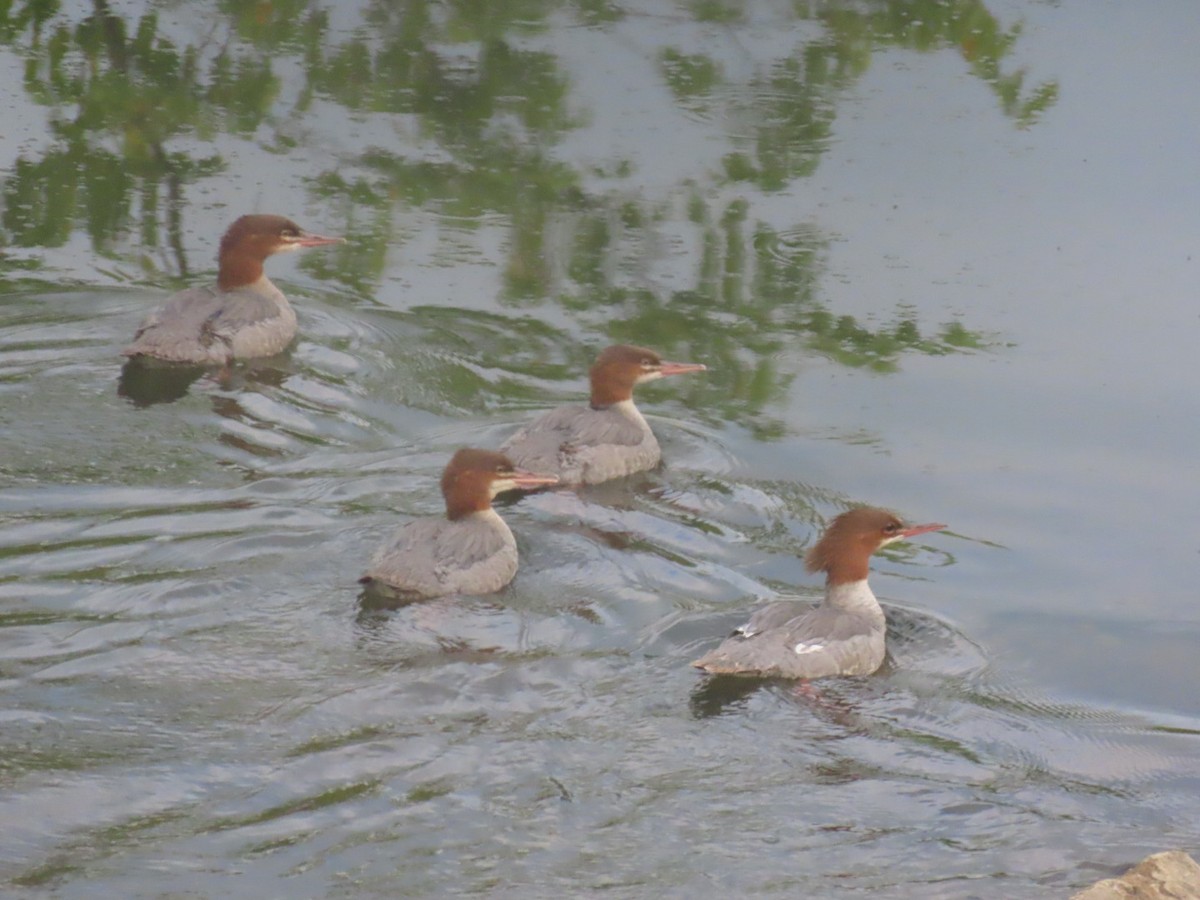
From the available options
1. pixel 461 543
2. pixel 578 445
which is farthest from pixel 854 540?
pixel 578 445

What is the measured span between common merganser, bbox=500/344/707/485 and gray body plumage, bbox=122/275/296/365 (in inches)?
79.5

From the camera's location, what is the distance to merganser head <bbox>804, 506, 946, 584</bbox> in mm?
8484

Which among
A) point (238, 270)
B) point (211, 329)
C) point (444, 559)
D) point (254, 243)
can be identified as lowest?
point (444, 559)

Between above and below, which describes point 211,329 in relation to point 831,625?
above

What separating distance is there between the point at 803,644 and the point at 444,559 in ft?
5.45

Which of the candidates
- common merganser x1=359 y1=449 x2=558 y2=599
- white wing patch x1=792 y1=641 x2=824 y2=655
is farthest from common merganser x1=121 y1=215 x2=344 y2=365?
white wing patch x1=792 y1=641 x2=824 y2=655

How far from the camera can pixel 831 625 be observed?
812 cm

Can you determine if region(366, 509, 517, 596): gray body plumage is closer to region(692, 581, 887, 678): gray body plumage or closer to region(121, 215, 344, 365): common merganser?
region(692, 581, 887, 678): gray body plumage

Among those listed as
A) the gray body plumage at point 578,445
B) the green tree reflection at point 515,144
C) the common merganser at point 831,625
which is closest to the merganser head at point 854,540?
the common merganser at point 831,625

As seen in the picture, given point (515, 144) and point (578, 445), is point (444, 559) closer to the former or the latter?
point (578, 445)

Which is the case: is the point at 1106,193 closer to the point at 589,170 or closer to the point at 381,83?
the point at 589,170

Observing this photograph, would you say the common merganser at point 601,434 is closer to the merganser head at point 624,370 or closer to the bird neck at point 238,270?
the merganser head at point 624,370

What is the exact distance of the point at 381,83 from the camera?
47.1 feet

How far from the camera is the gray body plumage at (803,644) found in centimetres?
789
